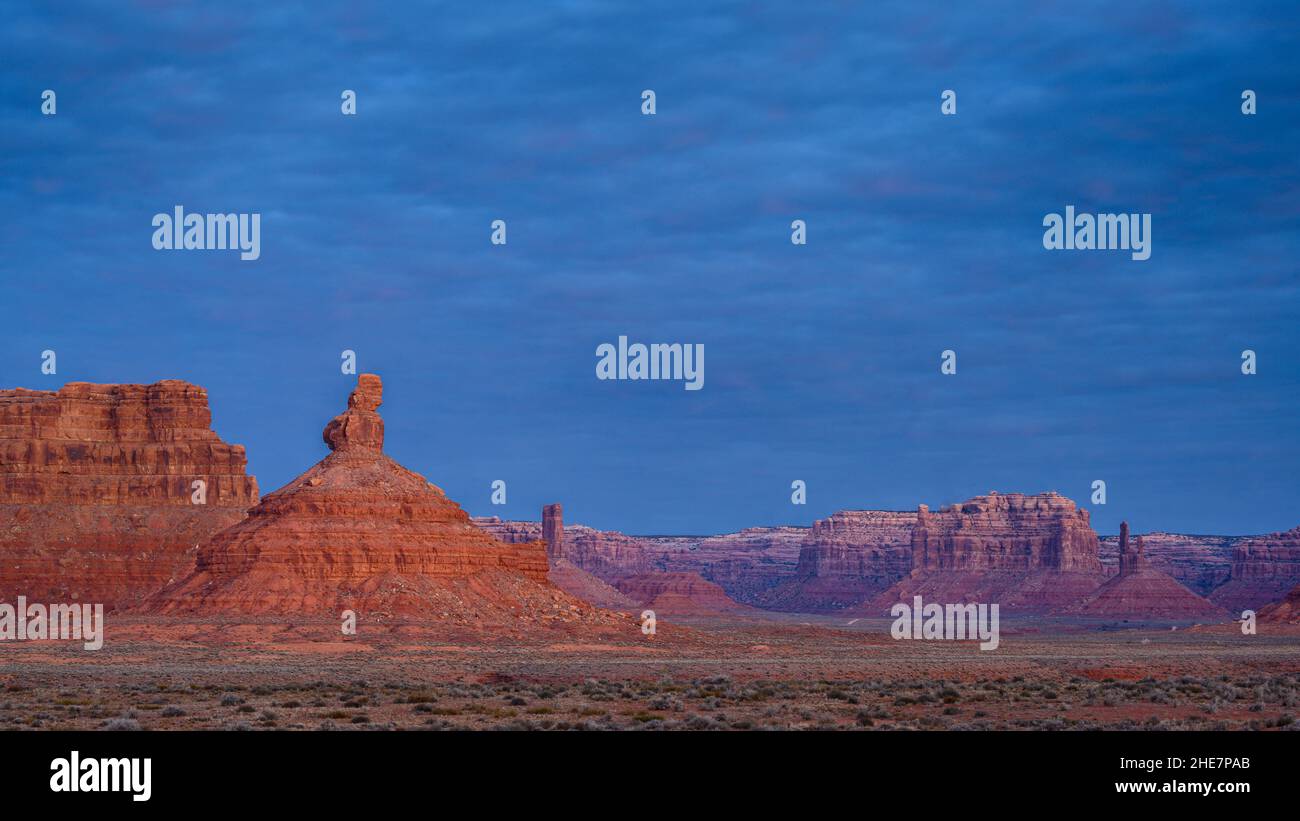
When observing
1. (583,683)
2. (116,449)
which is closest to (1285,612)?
(116,449)

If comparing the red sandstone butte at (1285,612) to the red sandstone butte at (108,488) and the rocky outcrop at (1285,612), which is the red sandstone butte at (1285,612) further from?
the red sandstone butte at (108,488)

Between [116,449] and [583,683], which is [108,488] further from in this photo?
[583,683]

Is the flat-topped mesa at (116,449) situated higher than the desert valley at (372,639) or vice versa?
the flat-topped mesa at (116,449)

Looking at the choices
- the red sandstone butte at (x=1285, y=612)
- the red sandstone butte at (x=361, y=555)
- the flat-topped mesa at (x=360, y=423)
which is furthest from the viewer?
the red sandstone butte at (x=1285, y=612)

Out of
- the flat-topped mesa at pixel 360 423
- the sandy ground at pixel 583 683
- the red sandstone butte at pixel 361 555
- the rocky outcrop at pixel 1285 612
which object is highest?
the flat-topped mesa at pixel 360 423

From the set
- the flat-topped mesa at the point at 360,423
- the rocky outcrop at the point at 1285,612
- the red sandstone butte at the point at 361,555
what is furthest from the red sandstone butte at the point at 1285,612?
the flat-topped mesa at the point at 360,423

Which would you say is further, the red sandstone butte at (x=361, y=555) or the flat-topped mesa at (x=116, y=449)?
the flat-topped mesa at (x=116, y=449)
